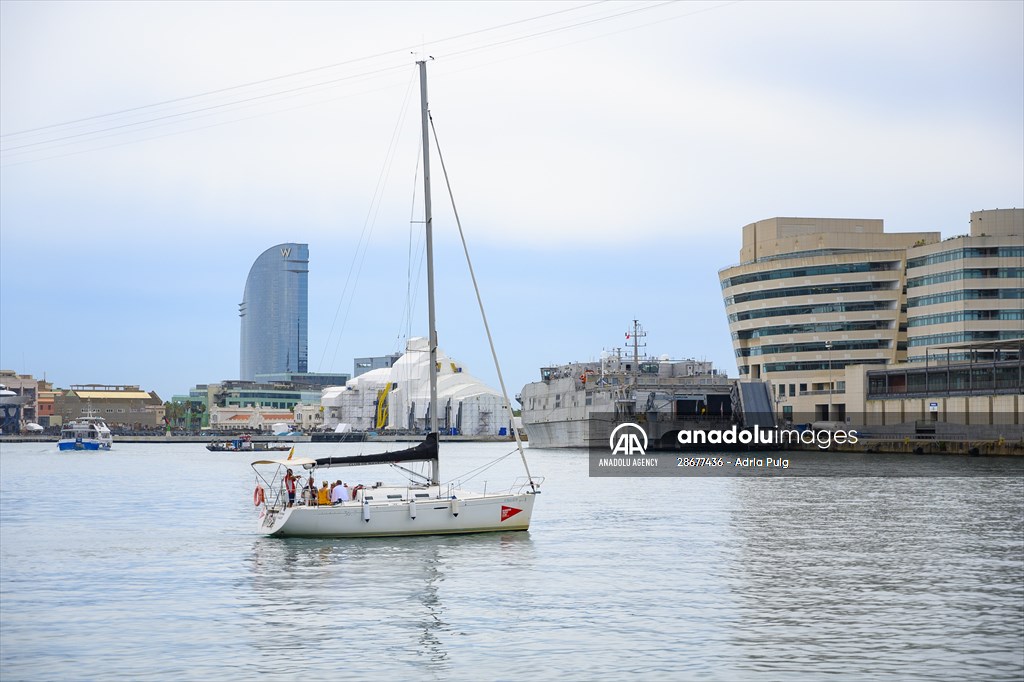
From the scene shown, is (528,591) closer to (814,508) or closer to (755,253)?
(814,508)

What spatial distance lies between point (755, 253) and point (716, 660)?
6437 inches

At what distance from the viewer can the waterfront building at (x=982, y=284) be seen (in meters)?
148

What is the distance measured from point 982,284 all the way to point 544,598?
133 m

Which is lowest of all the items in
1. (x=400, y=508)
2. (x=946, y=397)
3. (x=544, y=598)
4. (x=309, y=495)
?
(x=544, y=598)

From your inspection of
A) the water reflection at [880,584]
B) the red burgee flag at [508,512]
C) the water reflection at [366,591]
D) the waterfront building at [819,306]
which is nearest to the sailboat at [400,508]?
the red burgee flag at [508,512]

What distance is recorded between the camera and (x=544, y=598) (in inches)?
1182

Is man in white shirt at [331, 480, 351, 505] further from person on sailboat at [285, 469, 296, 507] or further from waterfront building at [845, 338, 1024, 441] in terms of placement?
waterfront building at [845, 338, 1024, 441]

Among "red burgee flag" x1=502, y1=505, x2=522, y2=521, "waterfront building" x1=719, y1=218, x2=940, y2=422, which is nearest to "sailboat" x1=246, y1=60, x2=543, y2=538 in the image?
"red burgee flag" x1=502, y1=505, x2=522, y2=521

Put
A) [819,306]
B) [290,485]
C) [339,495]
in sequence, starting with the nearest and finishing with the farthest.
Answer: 1. [339,495]
2. [290,485]
3. [819,306]

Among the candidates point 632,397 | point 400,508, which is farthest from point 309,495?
point 632,397

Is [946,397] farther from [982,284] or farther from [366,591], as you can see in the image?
[366,591]

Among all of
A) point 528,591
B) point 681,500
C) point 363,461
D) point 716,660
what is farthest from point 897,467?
point 716,660

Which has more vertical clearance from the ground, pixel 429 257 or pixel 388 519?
pixel 429 257

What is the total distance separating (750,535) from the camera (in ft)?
144
